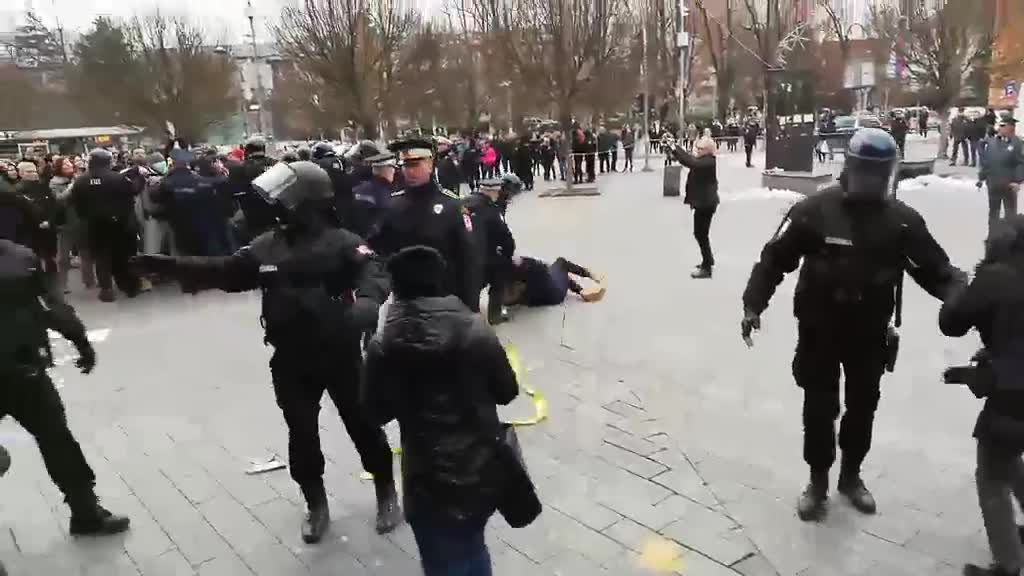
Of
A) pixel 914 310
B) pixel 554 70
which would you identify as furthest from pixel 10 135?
pixel 914 310

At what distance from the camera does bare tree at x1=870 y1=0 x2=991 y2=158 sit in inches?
1011

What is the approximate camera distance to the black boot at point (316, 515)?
407 cm

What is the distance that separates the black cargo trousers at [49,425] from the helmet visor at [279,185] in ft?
4.99

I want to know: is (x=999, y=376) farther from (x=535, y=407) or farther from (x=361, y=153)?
(x=361, y=153)

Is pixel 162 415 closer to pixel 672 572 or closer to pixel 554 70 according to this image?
pixel 672 572

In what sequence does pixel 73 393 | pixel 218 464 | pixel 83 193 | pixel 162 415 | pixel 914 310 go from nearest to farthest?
pixel 218 464 → pixel 162 415 → pixel 73 393 → pixel 914 310 → pixel 83 193

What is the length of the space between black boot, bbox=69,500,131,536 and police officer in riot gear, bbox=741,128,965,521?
350 centimetres

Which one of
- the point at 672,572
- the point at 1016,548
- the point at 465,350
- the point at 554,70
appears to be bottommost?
the point at 672,572

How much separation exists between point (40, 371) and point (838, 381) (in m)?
3.97

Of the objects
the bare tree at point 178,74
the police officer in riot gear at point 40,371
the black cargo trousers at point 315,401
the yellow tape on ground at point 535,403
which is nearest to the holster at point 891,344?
the yellow tape on ground at point 535,403

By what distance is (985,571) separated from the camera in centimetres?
340

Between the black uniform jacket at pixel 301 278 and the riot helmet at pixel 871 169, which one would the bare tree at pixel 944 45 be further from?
the black uniform jacket at pixel 301 278

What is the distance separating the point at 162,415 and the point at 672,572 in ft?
13.7

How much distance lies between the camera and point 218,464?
16.7 ft
